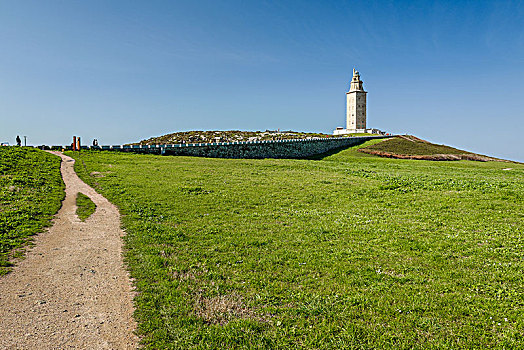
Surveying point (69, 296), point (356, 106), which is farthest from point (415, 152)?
point (69, 296)

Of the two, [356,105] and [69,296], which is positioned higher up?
[356,105]

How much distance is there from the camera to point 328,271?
941cm

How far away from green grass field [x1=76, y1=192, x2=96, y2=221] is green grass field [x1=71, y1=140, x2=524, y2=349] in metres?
1.48

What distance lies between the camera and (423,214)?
15.7 meters

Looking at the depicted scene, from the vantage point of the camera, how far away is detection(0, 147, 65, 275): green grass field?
11.9 metres

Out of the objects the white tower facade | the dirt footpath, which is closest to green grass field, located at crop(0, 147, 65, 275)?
the dirt footpath

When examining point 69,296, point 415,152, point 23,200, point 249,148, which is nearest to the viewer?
point 69,296

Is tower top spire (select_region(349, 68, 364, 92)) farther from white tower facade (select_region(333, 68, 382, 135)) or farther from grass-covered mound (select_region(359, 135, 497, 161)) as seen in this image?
grass-covered mound (select_region(359, 135, 497, 161))

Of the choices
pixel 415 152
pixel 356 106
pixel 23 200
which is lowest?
pixel 23 200

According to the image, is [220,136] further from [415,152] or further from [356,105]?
[415,152]

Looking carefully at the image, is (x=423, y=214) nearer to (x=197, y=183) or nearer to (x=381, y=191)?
(x=381, y=191)

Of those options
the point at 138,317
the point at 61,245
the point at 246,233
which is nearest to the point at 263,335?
the point at 138,317

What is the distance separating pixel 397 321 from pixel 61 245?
38.3 ft

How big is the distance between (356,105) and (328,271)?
123 m
